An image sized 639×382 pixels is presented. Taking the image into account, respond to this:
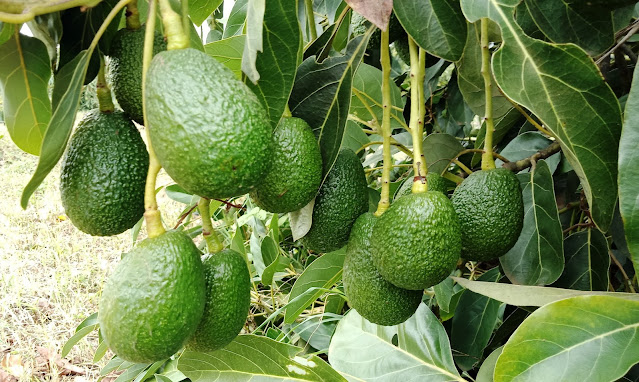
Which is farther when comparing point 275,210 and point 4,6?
point 275,210

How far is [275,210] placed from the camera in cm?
72

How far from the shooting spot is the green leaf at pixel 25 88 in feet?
2.24

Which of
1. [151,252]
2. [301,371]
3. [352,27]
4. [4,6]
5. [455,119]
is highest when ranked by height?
[4,6]

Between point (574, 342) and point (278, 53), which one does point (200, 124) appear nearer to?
point (278, 53)

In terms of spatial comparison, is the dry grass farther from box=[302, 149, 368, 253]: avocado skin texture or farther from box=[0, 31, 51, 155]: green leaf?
box=[302, 149, 368, 253]: avocado skin texture

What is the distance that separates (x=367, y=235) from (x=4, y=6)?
53 cm

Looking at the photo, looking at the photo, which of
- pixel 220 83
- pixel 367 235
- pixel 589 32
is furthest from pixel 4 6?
pixel 589 32

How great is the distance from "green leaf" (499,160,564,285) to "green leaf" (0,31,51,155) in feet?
2.57

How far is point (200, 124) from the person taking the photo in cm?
50

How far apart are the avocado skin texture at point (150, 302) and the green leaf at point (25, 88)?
1.03ft

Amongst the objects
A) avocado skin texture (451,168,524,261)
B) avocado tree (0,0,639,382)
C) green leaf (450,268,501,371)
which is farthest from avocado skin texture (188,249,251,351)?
green leaf (450,268,501,371)

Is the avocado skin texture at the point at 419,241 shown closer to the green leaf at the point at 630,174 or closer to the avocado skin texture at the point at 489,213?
the avocado skin texture at the point at 489,213

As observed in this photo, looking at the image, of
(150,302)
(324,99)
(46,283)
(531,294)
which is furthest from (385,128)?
(46,283)

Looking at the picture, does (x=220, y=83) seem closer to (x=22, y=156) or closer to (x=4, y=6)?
(x=4, y=6)
